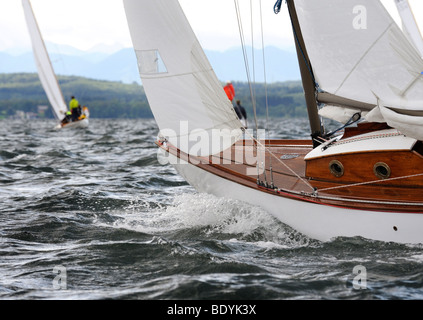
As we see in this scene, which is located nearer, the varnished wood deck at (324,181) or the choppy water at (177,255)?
the choppy water at (177,255)

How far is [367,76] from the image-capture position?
17.3 feet

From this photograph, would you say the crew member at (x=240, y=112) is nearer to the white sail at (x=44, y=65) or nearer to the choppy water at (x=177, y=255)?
the choppy water at (x=177, y=255)

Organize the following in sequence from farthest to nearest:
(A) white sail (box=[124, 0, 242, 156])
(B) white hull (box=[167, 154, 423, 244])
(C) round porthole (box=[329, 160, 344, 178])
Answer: (A) white sail (box=[124, 0, 242, 156]) < (C) round porthole (box=[329, 160, 344, 178]) < (B) white hull (box=[167, 154, 423, 244])

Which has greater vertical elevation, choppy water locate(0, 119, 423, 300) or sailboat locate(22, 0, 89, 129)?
sailboat locate(22, 0, 89, 129)

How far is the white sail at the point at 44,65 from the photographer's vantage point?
31.9 metres

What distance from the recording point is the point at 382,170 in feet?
16.7

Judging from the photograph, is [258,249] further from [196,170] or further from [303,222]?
[196,170]

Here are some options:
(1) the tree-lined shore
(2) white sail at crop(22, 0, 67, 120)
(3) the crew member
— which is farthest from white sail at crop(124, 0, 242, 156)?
(1) the tree-lined shore

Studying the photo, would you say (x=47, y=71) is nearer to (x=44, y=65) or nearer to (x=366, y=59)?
(x=44, y=65)

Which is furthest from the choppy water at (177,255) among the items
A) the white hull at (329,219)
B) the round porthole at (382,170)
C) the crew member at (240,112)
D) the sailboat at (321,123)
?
the crew member at (240,112)

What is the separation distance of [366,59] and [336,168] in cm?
100

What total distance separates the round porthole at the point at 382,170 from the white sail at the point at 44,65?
28.5 meters

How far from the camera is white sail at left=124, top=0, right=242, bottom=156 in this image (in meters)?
6.20

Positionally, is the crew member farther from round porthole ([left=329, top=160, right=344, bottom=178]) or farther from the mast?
round porthole ([left=329, top=160, right=344, bottom=178])
